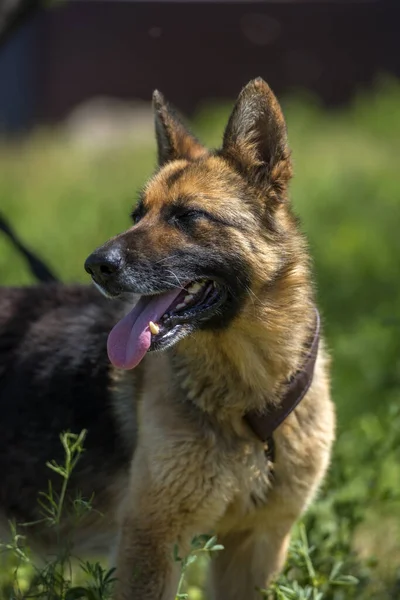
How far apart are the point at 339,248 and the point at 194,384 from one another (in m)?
5.71

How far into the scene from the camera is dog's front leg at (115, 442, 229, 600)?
3.66 metres

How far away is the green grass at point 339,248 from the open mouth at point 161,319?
913 mm

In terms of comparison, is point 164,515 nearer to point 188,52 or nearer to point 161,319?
point 161,319

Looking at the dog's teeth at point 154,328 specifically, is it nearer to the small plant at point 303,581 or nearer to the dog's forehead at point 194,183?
the dog's forehead at point 194,183

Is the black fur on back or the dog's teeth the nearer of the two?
the dog's teeth

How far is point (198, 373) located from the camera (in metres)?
3.85

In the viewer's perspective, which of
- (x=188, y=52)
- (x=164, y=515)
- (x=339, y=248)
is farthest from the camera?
(x=188, y=52)

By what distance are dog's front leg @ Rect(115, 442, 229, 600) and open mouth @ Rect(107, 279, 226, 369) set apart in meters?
0.47

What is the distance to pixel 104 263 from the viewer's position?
3385 millimetres

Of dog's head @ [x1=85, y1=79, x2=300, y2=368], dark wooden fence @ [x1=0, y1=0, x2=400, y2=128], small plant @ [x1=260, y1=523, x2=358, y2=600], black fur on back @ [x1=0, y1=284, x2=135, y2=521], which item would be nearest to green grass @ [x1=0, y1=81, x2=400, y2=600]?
small plant @ [x1=260, y1=523, x2=358, y2=600]

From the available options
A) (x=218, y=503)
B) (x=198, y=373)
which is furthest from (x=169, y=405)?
(x=218, y=503)

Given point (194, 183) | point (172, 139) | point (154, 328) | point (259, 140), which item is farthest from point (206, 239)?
point (172, 139)

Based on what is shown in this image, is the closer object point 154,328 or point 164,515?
point 154,328

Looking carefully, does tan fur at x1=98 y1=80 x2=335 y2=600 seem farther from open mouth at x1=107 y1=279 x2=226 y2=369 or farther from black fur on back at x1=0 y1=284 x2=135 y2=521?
black fur on back at x1=0 y1=284 x2=135 y2=521
